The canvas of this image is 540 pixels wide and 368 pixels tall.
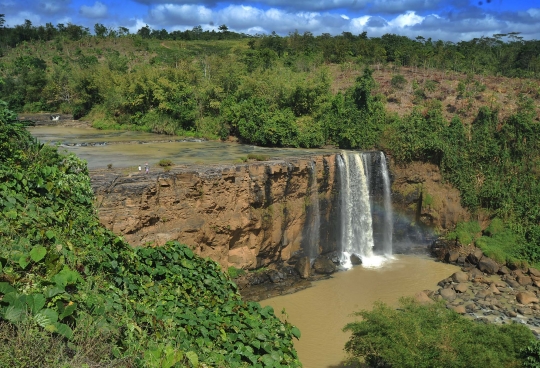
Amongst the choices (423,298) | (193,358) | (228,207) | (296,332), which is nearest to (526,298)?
(423,298)

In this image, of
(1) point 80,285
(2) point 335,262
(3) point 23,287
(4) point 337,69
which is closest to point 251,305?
(1) point 80,285

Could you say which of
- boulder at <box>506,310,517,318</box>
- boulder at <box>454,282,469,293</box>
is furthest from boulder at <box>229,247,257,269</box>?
boulder at <box>506,310,517,318</box>

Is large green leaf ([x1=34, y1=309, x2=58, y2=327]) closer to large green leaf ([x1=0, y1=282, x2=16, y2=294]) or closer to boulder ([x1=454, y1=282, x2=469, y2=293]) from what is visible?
large green leaf ([x1=0, y1=282, x2=16, y2=294])

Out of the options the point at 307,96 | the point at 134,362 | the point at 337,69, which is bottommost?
the point at 134,362

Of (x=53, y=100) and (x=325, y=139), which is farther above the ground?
(x=53, y=100)

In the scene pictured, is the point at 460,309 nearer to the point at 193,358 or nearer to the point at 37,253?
the point at 193,358

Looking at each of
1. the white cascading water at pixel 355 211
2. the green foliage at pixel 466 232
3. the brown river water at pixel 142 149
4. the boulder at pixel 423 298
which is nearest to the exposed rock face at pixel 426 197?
the green foliage at pixel 466 232

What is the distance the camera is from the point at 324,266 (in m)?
19.4

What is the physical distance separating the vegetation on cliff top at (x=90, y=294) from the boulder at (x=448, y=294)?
12455 millimetres

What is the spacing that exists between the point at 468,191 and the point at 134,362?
22275 mm

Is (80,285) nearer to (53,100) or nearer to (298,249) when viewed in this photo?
(298,249)

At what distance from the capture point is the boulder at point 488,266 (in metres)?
19.8

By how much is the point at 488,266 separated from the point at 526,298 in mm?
2777

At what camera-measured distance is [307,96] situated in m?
27.7
